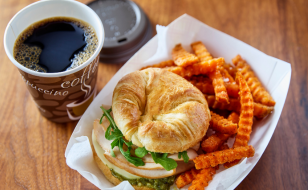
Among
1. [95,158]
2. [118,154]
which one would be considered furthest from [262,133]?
[95,158]

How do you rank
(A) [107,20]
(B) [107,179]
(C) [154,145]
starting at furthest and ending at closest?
(A) [107,20] < (B) [107,179] < (C) [154,145]

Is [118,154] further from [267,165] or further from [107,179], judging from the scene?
[267,165]

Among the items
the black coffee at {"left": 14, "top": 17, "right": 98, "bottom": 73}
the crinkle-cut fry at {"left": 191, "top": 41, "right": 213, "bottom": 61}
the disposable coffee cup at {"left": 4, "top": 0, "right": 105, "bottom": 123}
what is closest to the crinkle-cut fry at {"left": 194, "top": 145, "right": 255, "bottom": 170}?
the crinkle-cut fry at {"left": 191, "top": 41, "right": 213, "bottom": 61}

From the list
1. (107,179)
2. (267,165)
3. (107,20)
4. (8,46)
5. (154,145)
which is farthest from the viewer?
(107,20)

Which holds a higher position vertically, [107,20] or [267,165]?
[107,20]

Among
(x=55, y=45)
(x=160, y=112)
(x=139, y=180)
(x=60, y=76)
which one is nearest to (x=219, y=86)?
(x=160, y=112)

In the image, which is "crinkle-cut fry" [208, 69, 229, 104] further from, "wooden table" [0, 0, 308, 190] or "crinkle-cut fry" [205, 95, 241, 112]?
"wooden table" [0, 0, 308, 190]
